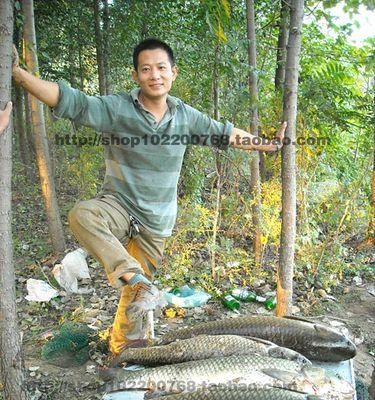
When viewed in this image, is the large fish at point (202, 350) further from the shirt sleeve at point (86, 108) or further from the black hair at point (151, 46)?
the black hair at point (151, 46)

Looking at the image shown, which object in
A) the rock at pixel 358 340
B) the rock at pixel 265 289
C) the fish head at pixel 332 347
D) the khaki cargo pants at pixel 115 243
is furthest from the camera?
the rock at pixel 265 289

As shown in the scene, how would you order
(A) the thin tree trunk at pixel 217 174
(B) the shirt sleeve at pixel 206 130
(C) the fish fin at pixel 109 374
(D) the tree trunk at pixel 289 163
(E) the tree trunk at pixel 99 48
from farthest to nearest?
(E) the tree trunk at pixel 99 48
(A) the thin tree trunk at pixel 217 174
(B) the shirt sleeve at pixel 206 130
(D) the tree trunk at pixel 289 163
(C) the fish fin at pixel 109 374

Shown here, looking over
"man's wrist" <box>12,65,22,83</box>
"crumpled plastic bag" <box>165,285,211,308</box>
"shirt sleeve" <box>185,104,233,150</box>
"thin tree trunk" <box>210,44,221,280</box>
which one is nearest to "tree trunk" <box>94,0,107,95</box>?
"thin tree trunk" <box>210,44,221,280</box>

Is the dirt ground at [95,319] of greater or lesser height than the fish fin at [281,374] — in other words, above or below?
below

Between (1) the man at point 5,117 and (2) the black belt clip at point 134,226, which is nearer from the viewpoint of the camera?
(1) the man at point 5,117

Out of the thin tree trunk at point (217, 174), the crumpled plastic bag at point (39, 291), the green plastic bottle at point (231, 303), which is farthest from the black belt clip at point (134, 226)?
the crumpled plastic bag at point (39, 291)

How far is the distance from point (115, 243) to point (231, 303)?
8.16 ft

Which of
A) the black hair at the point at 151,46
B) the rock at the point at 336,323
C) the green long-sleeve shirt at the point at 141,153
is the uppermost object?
the black hair at the point at 151,46

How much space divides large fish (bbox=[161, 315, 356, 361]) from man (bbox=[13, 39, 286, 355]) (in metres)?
0.49

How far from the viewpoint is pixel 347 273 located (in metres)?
6.13

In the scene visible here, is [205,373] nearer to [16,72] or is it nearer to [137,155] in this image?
[137,155]

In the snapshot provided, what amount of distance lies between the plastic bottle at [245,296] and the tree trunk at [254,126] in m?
0.59

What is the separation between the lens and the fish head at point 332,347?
8.59 ft

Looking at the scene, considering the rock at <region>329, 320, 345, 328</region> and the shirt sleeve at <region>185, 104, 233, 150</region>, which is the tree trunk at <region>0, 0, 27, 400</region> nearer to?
the shirt sleeve at <region>185, 104, 233, 150</region>
